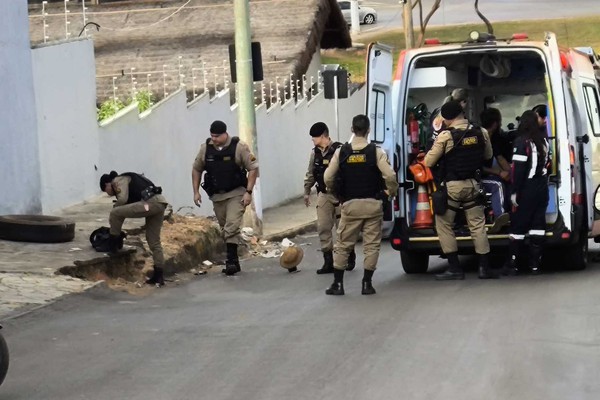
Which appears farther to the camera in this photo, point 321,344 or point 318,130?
point 318,130

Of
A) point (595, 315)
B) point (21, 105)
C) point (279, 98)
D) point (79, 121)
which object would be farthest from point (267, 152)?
point (595, 315)

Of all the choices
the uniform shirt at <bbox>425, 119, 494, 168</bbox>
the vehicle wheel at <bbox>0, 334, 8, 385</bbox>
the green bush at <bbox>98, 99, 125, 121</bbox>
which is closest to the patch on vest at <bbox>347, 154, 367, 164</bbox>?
the uniform shirt at <bbox>425, 119, 494, 168</bbox>

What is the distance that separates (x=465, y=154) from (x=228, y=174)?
311cm

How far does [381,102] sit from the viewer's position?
13984mm

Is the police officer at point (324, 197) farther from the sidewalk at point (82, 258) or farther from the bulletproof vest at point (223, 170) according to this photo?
the sidewalk at point (82, 258)

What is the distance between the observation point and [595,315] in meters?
10.6

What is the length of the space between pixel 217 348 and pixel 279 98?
61.5 ft

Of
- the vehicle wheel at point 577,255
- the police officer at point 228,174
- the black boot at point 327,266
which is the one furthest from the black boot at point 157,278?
the vehicle wheel at point 577,255

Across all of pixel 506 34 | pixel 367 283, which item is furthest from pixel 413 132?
pixel 506 34

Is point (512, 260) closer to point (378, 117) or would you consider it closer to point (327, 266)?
point (378, 117)

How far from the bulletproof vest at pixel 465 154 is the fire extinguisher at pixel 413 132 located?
47.6 inches

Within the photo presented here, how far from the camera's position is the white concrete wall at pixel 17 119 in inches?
657

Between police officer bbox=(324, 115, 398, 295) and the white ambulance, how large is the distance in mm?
1279

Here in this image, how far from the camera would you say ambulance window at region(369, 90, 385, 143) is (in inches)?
544
